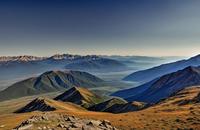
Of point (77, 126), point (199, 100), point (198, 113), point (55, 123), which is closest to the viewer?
point (77, 126)

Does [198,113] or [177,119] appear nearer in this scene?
[177,119]

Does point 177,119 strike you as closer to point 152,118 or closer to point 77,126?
point 152,118

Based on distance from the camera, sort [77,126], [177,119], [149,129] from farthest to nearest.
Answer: [177,119] < [149,129] < [77,126]

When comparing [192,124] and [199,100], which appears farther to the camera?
[199,100]

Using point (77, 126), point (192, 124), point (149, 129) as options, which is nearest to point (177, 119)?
point (192, 124)

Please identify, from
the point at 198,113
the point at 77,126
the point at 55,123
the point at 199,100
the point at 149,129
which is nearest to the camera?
the point at 77,126

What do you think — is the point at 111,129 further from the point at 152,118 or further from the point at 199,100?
the point at 199,100

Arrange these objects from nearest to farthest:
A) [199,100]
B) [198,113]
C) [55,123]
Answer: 1. [55,123]
2. [198,113]
3. [199,100]

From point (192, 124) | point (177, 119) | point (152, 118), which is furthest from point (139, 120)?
point (192, 124)
